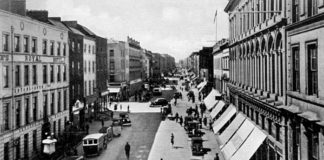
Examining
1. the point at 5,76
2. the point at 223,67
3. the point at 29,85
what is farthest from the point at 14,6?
the point at 223,67

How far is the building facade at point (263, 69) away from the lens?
21516 millimetres

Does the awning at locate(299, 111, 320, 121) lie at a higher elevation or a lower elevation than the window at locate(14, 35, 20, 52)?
lower

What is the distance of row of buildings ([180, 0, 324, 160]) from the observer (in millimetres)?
15945

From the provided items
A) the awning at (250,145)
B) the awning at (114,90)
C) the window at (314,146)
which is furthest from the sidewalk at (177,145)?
the awning at (114,90)

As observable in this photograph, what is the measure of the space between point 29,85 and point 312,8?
26522 millimetres

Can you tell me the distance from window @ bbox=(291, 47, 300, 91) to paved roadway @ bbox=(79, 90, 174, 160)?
58.7 ft

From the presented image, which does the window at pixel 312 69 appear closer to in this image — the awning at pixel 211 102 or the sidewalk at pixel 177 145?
the sidewalk at pixel 177 145

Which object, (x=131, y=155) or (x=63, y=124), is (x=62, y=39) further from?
(x=131, y=155)

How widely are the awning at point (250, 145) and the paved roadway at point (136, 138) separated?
11437 mm

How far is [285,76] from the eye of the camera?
67.3ft

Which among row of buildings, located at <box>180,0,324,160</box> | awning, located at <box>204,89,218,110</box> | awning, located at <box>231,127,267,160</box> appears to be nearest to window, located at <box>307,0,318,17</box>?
row of buildings, located at <box>180,0,324,160</box>

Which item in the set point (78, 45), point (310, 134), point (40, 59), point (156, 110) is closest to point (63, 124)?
point (40, 59)

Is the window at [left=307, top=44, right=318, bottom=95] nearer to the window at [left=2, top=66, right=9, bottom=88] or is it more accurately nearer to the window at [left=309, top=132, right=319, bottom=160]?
the window at [left=309, top=132, right=319, bottom=160]

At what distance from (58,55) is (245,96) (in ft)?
74.6
